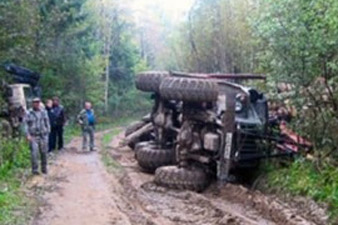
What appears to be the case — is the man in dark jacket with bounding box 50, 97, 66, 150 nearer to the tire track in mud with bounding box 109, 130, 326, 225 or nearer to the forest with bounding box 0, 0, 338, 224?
the forest with bounding box 0, 0, 338, 224

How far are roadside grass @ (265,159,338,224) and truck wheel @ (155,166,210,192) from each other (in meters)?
1.33

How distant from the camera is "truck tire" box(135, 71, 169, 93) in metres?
14.3

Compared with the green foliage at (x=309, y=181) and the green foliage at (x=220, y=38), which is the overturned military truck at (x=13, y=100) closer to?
the green foliage at (x=309, y=181)

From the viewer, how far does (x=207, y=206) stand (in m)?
9.71

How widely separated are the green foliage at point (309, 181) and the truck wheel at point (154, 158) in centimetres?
301

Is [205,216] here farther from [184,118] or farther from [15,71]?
[15,71]

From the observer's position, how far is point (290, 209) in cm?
895

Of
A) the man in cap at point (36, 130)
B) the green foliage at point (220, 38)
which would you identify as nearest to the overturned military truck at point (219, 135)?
the man in cap at point (36, 130)

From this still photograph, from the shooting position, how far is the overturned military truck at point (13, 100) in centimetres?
1405

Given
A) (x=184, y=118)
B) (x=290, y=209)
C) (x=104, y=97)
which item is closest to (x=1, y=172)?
(x=184, y=118)

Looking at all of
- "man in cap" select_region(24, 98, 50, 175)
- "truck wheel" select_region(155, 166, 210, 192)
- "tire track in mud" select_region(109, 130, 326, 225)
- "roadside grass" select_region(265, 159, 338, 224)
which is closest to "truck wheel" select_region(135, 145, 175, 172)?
"tire track in mud" select_region(109, 130, 326, 225)

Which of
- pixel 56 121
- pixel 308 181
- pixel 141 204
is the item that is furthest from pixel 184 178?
pixel 56 121

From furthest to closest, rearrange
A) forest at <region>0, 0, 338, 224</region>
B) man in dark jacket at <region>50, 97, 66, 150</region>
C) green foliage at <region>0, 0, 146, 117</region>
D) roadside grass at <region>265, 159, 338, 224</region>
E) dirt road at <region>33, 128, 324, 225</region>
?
1. green foliage at <region>0, 0, 146, 117</region>
2. man in dark jacket at <region>50, 97, 66, 150</region>
3. forest at <region>0, 0, 338, 224</region>
4. roadside grass at <region>265, 159, 338, 224</region>
5. dirt road at <region>33, 128, 324, 225</region>

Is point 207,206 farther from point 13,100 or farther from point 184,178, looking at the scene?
point 13,100
